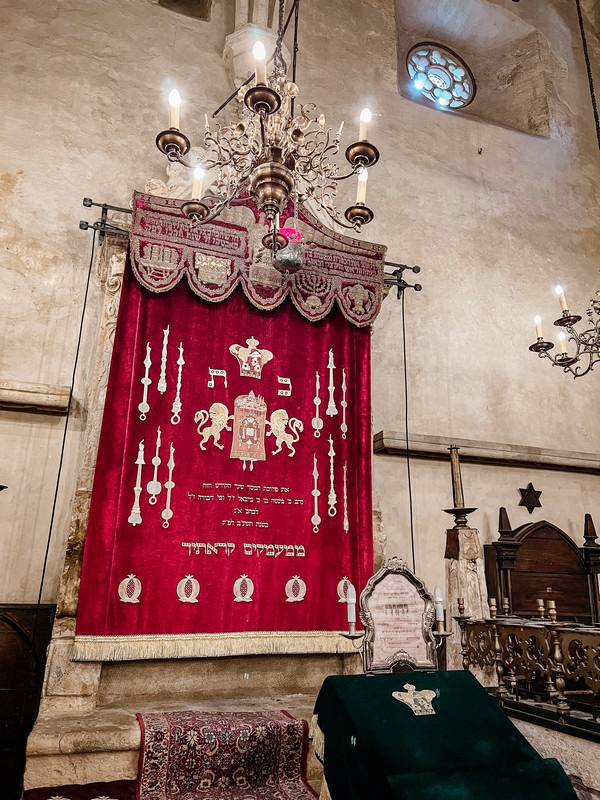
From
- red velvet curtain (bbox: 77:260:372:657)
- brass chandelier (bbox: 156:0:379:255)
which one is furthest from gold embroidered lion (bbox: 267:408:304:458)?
brass chandelier (bbox: 156:0:379:255)

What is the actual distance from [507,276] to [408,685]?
546cm

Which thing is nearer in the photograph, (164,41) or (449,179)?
(164,41)

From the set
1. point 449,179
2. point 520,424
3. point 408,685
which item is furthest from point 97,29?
point 408,685

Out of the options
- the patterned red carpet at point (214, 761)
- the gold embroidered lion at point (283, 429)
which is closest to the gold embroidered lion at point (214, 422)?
the gold embroidered lion at point (283, 429)

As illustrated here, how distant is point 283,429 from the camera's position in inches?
188

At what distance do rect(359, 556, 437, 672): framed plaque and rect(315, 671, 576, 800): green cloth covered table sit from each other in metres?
0.66

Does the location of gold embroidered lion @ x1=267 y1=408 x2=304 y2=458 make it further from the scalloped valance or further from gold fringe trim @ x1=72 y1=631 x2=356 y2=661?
gold fringe trim @ x1=72 y1=631 x2=356 y2=661

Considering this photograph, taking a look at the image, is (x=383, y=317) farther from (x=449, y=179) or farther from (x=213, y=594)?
(x=213, y=594)

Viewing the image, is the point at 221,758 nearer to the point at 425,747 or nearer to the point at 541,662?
the point at 425,747

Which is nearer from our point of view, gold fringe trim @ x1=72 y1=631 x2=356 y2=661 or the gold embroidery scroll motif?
gold fringe trim @ x1=72 y1=631 x2=356 y2=661

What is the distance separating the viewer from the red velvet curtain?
4.11 m

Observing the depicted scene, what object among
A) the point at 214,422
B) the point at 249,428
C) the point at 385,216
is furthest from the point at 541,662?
the point at 385,216

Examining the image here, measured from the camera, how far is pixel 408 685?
2625 millimetres

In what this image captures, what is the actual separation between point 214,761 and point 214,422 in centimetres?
223
